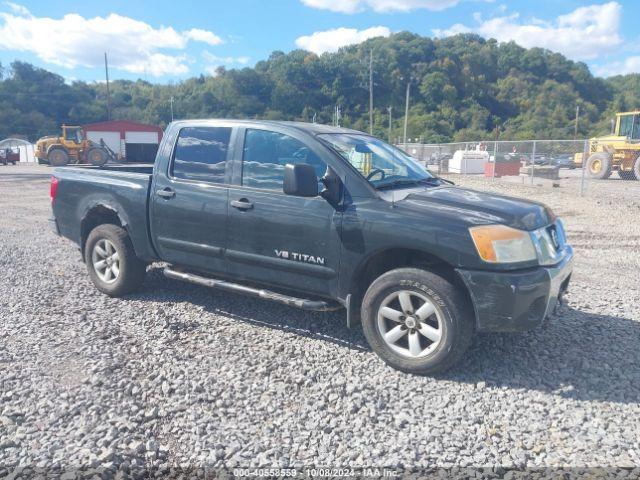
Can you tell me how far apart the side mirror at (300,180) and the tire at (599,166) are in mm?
22583

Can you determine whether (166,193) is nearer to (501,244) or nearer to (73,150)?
(501,244)

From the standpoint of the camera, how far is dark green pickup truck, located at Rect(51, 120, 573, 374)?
3.55m

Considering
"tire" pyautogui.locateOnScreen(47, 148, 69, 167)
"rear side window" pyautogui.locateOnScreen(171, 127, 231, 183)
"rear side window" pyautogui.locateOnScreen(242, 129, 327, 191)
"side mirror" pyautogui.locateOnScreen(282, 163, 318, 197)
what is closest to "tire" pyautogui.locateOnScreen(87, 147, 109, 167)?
"tire" pyautogui.locateOnScreen(47, 148, 69, 167)

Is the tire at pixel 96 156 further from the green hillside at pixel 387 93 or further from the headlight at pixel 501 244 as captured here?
the green hillside at pixel 387 93

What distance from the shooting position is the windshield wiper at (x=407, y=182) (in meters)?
4.16

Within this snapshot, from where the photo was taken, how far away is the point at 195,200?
4664 millimetres

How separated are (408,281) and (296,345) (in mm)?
1152

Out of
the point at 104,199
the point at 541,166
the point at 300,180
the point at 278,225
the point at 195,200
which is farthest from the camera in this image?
the point at 541,166

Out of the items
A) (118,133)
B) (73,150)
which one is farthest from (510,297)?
(118,133)

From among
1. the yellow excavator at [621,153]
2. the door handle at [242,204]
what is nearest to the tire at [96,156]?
the yellow excavator at [621,153]

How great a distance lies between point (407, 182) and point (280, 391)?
206 centimetres

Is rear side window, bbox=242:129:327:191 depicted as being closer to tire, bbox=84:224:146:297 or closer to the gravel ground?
the gravel ground

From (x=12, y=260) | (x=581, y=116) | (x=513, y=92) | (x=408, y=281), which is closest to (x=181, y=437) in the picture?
(x=408, y=281)

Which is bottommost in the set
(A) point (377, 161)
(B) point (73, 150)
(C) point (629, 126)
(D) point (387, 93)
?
(A) point (377, 161)
